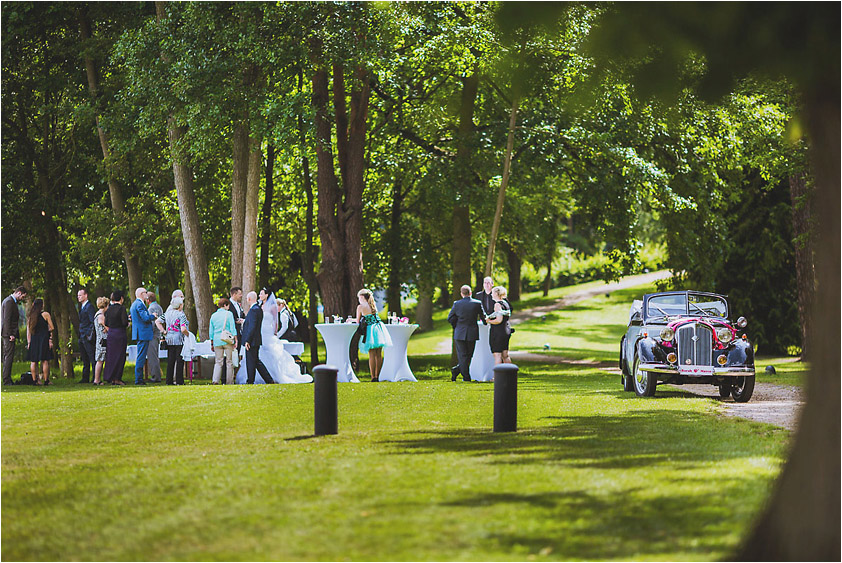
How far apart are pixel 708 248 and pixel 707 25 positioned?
24.4 m

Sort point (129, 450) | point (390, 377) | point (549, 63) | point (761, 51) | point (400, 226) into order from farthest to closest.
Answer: point (400, 226), point (390, 377), point (129, 450), point (549, 63), point (761, 51)

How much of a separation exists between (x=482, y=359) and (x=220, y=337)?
5219 millimetres

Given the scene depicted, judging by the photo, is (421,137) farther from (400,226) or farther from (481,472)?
(481,472)

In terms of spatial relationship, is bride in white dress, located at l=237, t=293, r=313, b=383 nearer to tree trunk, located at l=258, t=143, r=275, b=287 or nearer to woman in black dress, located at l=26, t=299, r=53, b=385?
woman in black dress, located at l=26, t=299, r=53, b=385

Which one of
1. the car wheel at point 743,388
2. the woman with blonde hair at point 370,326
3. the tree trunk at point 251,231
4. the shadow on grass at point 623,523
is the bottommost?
the shadow on grass at point 623,523

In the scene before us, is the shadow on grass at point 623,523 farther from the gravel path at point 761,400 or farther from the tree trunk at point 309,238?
the tree trunk at point 309,238

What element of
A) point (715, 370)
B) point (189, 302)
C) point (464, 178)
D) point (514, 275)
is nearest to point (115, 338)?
point (189, 302)

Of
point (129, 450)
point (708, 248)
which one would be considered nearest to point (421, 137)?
point (708, 248)

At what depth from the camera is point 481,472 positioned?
8680 millimetres

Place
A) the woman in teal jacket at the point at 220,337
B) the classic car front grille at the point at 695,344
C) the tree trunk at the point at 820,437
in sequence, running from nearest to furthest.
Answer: the tree trunk at the point at 820,437 → the classic car front grille at the point at 695,344 → the woman in teal jacket at the point at 220,337

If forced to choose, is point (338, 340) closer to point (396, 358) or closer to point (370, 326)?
point (370, 326)

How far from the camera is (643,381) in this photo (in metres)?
17.5

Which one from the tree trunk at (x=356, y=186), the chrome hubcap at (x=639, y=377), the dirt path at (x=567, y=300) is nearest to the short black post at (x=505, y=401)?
the chrome hubcap at (x=639, y=377)

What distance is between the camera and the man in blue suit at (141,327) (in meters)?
21.2
